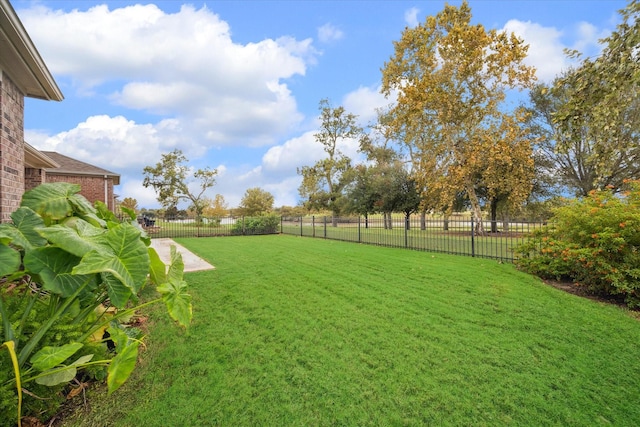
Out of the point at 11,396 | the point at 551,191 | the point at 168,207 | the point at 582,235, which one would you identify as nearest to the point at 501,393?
the point at 11,396

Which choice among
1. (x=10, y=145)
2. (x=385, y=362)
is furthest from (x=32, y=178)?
(x=385, y=362)

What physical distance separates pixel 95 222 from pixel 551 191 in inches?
907

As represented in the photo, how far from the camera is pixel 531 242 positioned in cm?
612

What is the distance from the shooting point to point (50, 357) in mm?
1546

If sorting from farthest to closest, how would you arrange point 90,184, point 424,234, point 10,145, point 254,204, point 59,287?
point 254,204
point 90,184
point 424,234
point 10,145
point 59,287

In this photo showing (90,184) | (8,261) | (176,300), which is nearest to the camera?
(8,261)

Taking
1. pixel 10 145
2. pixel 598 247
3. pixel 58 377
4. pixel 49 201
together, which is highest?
pixel 10 145

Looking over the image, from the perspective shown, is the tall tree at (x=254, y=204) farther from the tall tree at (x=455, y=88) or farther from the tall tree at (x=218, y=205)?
the tall tree at (x=455, y=88)

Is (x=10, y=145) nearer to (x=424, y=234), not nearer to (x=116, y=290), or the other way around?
(x=116, y=290)

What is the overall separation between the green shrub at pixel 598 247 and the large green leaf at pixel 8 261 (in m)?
6.29

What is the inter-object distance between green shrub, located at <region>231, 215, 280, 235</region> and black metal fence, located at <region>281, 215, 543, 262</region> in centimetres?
113

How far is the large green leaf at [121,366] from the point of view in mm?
1568

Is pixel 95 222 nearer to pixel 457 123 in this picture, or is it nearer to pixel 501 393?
pixel 501 393

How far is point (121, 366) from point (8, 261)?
78 cm
